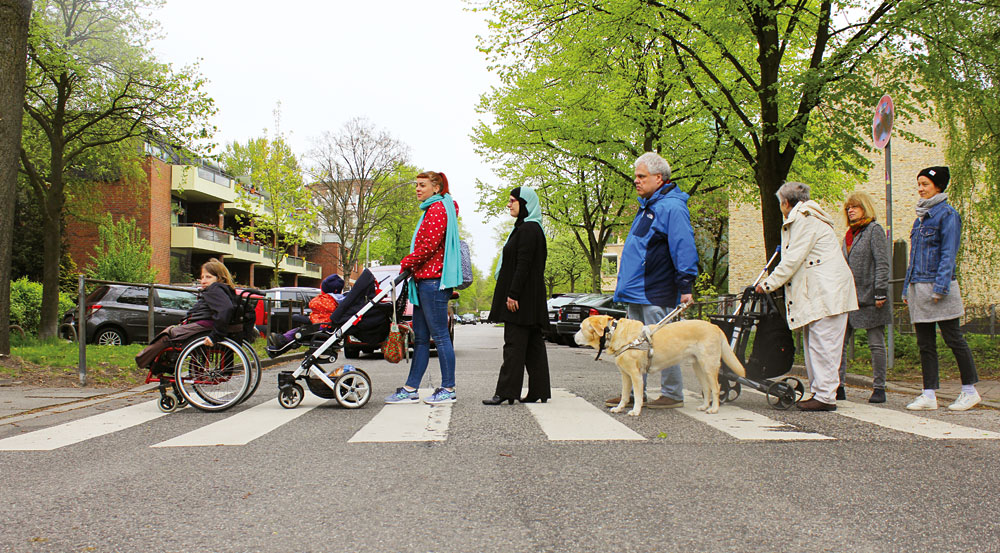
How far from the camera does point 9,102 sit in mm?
9031

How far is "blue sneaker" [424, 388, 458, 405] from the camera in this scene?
624cm

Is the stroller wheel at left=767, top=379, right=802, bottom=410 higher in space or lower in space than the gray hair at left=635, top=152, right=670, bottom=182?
lower

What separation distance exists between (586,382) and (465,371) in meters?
2.34

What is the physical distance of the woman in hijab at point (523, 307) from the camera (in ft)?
20.4

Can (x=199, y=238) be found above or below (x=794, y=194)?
above

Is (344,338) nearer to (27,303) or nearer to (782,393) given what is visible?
(782,393)

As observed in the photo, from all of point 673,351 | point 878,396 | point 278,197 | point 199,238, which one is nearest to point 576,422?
point 673,351

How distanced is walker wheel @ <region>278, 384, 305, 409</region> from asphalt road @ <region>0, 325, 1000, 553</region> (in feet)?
3.36

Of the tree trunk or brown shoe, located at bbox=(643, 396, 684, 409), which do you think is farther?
the tree trunk

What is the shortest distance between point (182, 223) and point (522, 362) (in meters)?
39.4

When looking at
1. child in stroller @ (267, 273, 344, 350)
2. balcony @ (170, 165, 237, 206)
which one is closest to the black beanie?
child in stroller @ (267, 273, 344, 350)

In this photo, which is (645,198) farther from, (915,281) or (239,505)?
(239,505)

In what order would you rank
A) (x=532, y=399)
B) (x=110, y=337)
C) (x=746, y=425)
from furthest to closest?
1. (x=110, y=337)
2. (x=532, y=399)
3. (x=746, y=425)

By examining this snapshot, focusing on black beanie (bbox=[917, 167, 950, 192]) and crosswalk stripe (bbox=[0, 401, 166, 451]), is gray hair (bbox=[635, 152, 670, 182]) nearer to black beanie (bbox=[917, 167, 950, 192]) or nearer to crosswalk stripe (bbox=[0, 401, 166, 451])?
black beanie (bbox=[917, 167, 950, 192])
